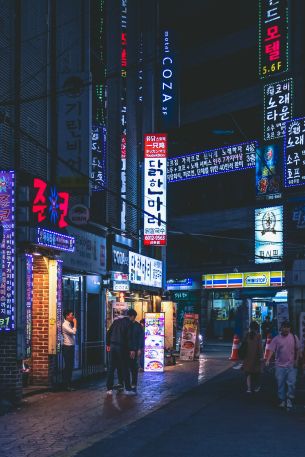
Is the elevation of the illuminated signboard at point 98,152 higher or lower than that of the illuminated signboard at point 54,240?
higher

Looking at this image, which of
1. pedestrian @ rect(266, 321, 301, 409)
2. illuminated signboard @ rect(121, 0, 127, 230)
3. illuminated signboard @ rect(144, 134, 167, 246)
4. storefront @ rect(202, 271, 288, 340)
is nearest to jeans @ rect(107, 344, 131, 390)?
pedestrian @ rect(266, 321, 301, 409)

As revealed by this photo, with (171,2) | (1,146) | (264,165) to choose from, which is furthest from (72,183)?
(171,2)

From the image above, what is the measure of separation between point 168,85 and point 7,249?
55.4 ft

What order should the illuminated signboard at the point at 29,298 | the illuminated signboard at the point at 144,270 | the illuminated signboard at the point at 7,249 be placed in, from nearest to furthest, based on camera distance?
the illuminated signboard at the point at 7,249 < the illuminated signboard at the point at 29,298 < the illuminated signboard at the point at 144,270

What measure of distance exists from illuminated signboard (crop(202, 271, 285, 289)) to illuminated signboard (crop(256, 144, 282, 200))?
5161 millimetres

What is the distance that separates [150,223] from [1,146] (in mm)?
11829

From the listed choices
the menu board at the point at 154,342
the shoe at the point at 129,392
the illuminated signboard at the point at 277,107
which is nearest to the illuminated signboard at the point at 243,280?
the illuminated signboard at the point at 277,107

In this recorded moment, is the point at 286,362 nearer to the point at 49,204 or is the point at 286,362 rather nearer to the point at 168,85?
the point at 49,204

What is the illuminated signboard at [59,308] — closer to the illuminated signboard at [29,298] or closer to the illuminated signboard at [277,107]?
the illuminated signboard at [29,298]

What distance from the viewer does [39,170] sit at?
64.3 ft

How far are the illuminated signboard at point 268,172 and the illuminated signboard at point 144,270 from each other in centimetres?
1842

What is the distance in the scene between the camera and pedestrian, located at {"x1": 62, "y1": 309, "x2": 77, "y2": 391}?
17453 mm

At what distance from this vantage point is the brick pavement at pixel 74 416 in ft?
34.6

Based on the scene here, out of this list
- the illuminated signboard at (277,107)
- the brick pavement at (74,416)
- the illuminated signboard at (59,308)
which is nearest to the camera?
the brick pavement at (74,416)
